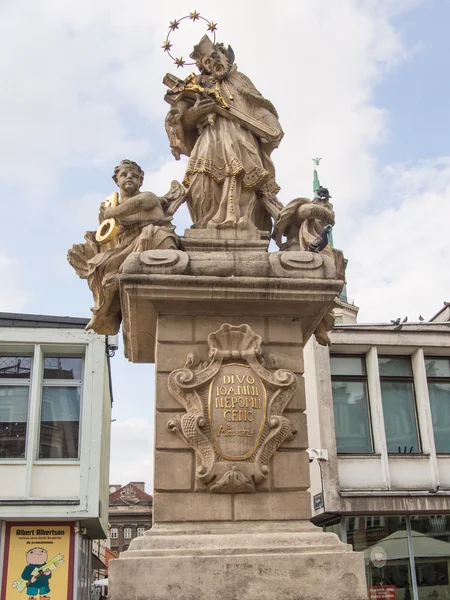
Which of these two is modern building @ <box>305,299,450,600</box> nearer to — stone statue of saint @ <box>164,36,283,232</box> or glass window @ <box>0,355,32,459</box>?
glass window @ <box>0,355,32,459</box>

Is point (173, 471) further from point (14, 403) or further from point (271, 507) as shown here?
point (14, 403)

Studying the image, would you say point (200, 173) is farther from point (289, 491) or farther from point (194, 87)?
point (289, 491)

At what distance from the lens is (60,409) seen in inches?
836

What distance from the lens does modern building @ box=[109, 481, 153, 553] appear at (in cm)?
7888

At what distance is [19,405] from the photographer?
69.0 feet

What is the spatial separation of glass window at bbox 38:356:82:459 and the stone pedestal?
14189mm

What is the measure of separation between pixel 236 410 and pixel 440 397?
16053 millimetres

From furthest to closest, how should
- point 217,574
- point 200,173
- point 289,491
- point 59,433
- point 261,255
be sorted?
point 59,433 → point 200,173 → point 261,255 → point 289,491 → point 217,574

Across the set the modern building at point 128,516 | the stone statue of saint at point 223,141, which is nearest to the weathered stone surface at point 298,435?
the stone statue of saint at point 223,141

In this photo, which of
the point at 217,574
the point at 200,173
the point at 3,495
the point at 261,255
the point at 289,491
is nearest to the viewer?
the point at 217,574

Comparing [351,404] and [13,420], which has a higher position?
[351,404]

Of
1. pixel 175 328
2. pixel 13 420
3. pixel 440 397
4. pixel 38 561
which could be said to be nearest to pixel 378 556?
pixel 440 397

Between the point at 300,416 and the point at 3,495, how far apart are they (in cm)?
1472

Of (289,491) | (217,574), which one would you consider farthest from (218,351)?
(217,574)
